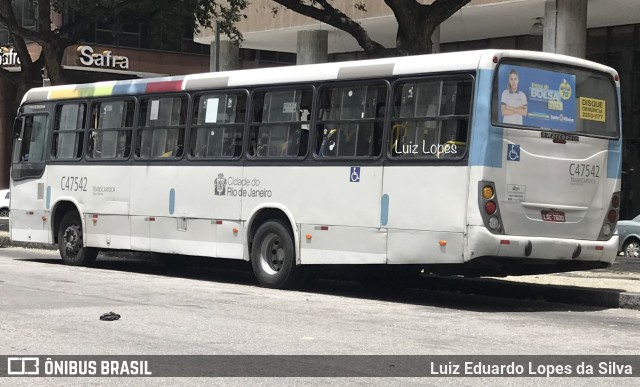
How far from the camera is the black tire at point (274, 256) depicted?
1644cm

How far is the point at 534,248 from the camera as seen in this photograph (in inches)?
563

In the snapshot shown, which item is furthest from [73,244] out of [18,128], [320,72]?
[320,72]

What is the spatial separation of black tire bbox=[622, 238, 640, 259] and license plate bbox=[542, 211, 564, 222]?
51.6 ft

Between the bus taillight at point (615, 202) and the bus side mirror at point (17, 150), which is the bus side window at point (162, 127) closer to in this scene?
the bus side mirror at point (17, 150)

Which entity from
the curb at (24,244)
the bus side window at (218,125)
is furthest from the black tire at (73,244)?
the curb at (24,244)

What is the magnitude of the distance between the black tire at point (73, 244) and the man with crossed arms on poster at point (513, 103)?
904cm

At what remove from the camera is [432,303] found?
15320mm

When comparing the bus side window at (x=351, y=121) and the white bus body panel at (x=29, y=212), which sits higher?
the bus side window at (x=351, y=121)

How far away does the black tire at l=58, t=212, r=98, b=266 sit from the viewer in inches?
811

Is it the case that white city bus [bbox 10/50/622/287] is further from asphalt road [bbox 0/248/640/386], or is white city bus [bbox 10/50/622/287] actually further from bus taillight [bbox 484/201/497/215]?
asphalt road [bbox 0/248/640/386]

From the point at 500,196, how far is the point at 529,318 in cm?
159

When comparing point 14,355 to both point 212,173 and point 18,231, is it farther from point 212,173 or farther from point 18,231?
point 18,231

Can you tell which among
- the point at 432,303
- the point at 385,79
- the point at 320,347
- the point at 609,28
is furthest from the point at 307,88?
the point at 609,28

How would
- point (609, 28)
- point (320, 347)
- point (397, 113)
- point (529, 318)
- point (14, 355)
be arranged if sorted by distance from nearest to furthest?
1. point (14, 355)
2. point (320, 347)
3. point (529, 318)
4. point (397, 113)
5. point (609, 28)
